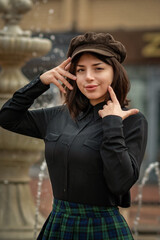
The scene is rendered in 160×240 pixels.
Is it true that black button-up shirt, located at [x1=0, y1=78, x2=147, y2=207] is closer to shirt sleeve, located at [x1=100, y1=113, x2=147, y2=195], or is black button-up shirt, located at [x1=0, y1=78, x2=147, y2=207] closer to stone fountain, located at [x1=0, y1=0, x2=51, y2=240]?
shirt sleeve, located at [x1=100, y1=113, x2=147, y2=195]

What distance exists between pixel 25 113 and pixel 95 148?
0.43m

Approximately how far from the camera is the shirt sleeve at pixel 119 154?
228 cm

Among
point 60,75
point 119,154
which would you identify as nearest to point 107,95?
point 60,75

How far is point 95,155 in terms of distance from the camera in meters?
2.38

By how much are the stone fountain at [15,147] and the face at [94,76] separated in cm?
283

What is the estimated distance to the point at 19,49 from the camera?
543 centimetres

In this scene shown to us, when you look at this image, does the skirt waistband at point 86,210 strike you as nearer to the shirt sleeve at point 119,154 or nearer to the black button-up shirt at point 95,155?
the black button-up shirt at point 95,155

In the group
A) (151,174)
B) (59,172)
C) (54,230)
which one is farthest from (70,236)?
(151,174)

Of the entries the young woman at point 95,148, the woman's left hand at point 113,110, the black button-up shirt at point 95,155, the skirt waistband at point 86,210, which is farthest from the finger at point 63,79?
the skirt waistband at point 86,210

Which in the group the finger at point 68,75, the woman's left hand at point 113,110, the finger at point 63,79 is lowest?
the woman's left hand at point 113,110

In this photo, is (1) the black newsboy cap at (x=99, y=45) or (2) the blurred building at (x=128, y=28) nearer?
(1) the black newsboy cap at (x=99, y=45)

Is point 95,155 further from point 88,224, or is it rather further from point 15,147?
point 15,147

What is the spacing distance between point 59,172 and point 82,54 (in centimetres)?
48

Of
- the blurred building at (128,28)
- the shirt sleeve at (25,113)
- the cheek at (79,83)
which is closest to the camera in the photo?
the cheek at (79,83)
